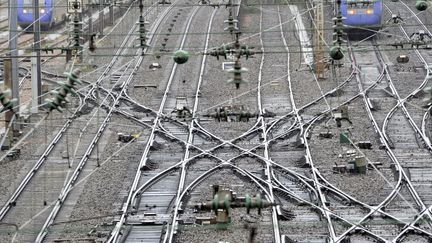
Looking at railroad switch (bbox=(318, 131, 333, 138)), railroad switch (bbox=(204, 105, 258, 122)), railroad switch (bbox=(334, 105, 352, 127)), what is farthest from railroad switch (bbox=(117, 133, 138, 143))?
railroad switch (bbox=(334, 105, 352, 127))

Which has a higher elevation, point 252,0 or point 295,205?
point 295,205

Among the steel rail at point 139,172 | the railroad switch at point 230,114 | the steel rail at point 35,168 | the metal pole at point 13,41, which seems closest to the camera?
the railroad switch at point 230,114

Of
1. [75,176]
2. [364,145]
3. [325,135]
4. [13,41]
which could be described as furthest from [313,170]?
[13,41]

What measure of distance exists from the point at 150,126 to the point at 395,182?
6.27 m

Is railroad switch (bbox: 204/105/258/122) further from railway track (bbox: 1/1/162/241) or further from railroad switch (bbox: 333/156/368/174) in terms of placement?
railway track (bbox: 1/1/162/241)

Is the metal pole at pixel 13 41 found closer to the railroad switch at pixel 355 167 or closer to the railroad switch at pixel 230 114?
the railroad switch at pixel 230 114

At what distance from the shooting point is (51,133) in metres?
21.3

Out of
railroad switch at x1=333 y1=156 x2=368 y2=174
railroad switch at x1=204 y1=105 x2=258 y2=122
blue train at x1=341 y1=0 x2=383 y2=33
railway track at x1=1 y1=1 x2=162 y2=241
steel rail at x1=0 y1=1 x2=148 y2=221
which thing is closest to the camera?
railroad switch at x1=204 y1=105 x2=258 y2=122

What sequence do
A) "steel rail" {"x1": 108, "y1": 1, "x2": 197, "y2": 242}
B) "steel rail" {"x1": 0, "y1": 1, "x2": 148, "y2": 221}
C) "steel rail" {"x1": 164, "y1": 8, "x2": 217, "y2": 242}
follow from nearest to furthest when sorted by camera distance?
"steel rail" {"x1": 108, "y1": 1, "x2": 197, "y2": 242} < "steel rail" {"x1": 164, "y1": 8, "x2": 217, "y2": 242} < "steel rail" {"x1": 0, "y1": 1, "x2": 148, "y2": 221}

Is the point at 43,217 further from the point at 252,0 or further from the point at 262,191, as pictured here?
the point at 252,0

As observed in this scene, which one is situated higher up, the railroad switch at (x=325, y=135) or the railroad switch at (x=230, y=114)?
the railroad switch at (x=230, y=114)

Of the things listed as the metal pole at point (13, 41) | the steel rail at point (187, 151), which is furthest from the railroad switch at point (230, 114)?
the metal pole at point (13, 41)

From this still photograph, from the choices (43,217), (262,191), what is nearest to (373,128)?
(262,191)

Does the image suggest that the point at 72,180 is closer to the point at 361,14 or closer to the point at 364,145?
the point at 364,145
